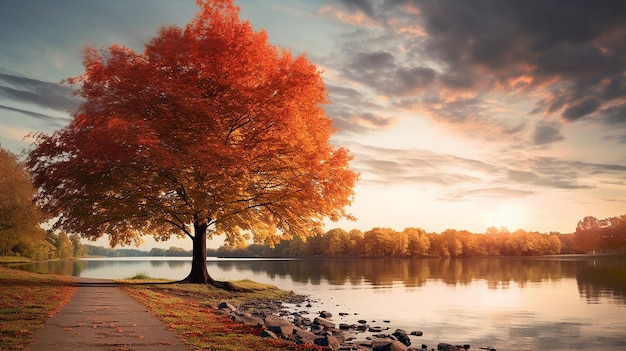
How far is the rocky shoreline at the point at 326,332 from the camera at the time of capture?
18562 millimetres

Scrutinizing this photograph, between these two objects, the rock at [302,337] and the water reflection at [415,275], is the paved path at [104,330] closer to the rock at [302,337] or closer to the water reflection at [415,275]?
the rock at [302,337]

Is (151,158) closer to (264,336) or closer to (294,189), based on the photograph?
(294,189)

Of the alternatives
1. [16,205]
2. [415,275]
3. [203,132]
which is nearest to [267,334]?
[203,132]

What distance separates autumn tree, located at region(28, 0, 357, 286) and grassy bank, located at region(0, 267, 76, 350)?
6138 millimetres

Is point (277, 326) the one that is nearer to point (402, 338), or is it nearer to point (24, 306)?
point (402, 338)

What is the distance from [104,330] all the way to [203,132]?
18.1 metres

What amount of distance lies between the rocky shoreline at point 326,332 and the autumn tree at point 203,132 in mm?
7474

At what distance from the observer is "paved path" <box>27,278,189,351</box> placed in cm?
1441

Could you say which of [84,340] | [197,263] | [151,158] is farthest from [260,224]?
[84,340]

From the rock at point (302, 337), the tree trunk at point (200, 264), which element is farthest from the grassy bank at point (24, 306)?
the tree trunk at point (200, 264)

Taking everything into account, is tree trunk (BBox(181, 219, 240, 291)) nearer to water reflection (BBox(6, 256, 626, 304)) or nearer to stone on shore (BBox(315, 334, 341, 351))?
stone on shore (BBox(315, 334, 341, 351))

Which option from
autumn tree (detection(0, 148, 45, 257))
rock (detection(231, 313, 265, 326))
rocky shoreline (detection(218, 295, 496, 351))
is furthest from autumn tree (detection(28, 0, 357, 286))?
autumn tree (detection(0, 148, 45, 257))

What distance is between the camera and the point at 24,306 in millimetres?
21203

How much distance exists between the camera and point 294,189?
111 feet
